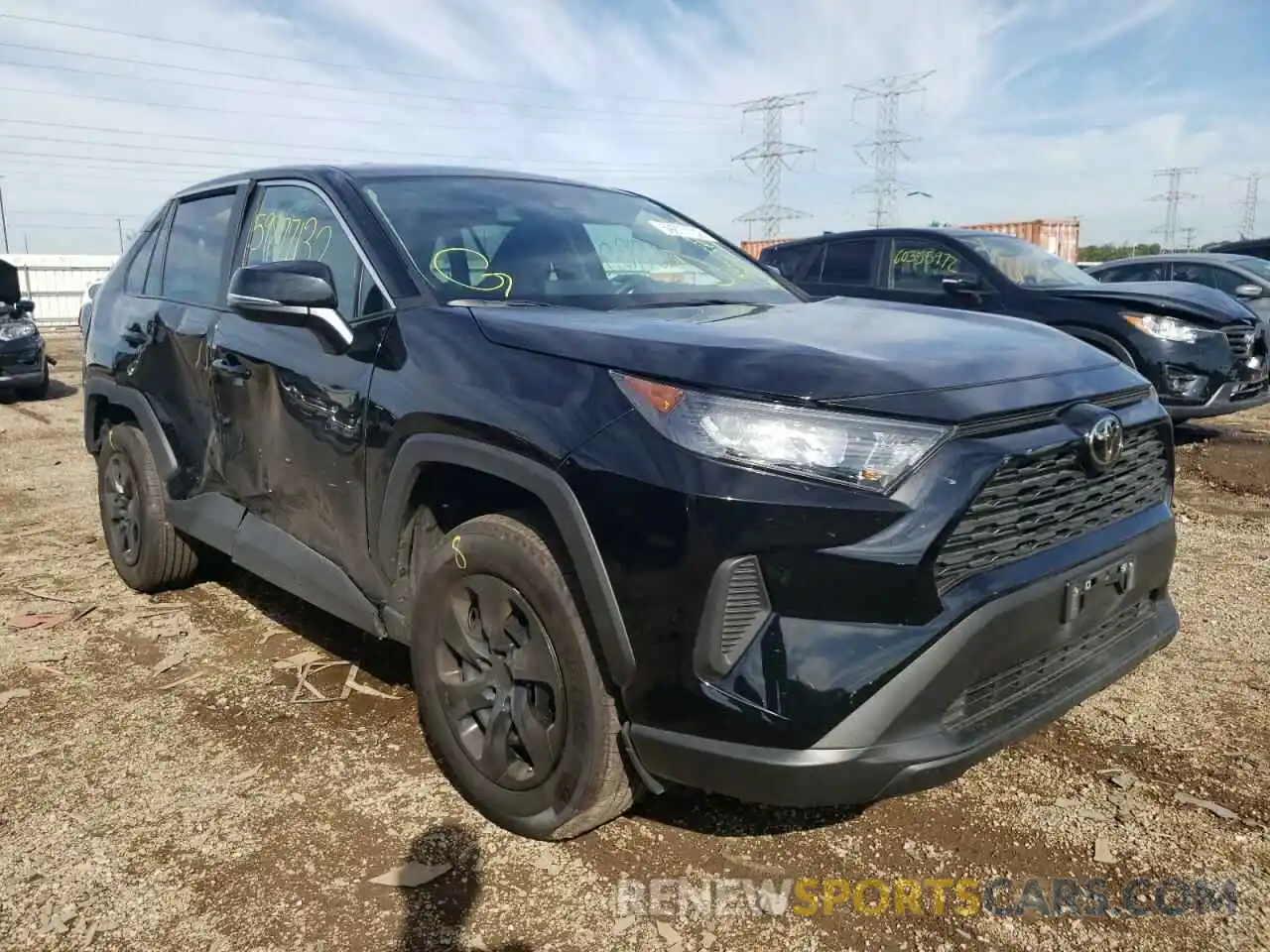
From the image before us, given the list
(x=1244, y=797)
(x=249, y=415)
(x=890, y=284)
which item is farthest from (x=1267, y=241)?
(x=249, y=415)

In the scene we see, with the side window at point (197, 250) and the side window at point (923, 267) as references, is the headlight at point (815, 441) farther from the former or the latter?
the side window at point (923, 267)

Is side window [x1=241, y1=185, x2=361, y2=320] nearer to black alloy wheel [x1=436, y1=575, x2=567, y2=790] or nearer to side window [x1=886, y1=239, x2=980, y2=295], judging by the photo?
black alloy wheel [x1=436, y1=575, x2=567, y2=790]

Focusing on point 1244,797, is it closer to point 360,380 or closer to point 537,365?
point 537,365

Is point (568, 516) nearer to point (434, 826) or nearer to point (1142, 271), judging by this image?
point (434, 826)

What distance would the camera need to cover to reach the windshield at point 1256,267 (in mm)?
11594

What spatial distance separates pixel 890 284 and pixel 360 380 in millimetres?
6097

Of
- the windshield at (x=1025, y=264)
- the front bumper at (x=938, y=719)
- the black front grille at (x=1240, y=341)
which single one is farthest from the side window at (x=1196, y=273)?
the front bumper at (x=938, y=719)

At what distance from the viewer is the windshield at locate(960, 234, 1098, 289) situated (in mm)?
7570

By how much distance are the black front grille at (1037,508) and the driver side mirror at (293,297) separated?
69.0 inches

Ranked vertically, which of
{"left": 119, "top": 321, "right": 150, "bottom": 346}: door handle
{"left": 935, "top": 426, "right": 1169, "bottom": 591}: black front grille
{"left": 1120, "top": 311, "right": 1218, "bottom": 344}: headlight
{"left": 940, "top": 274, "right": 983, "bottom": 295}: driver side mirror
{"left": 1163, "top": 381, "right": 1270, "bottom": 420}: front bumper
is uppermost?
{"left": 940, "top": 274, "right": 983, "bottom": 295}: driver side mirror

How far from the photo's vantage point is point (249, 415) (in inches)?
130

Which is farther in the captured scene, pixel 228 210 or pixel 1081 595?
pixel 228 210

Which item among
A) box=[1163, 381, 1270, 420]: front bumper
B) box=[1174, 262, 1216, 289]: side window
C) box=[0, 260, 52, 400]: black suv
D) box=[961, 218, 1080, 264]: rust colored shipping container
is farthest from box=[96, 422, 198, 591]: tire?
box=[961, 218, 1080, 264]: rust colored shipping container

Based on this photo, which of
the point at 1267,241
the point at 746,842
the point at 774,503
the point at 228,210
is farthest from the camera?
the point at 1267,241
